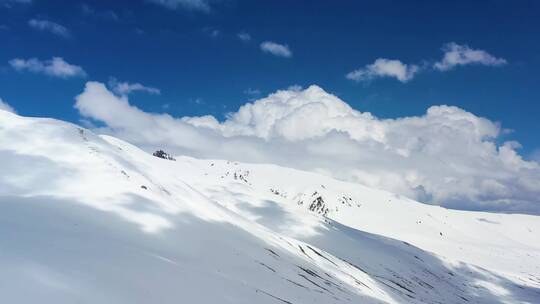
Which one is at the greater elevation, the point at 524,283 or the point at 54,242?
the point at 524,283

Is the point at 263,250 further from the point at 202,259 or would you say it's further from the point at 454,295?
the point at 454,295

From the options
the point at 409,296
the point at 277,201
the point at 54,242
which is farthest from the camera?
the point at 277,201

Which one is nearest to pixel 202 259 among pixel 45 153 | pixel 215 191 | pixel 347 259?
pixel 45 153

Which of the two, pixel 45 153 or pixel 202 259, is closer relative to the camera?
pixel 202 259

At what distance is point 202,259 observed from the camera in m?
39.1

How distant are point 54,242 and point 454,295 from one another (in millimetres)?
79649

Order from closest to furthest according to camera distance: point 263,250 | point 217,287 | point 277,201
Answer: point 217,287
point 263,250
point 277,201

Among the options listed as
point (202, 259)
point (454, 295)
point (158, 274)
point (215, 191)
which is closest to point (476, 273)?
point (454, 295)

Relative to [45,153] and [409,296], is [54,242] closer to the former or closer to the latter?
[45,153]

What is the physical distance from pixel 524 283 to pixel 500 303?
110 feet

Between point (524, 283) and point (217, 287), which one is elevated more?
point (524, 283)

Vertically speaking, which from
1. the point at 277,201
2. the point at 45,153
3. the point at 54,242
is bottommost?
the point at 54,242

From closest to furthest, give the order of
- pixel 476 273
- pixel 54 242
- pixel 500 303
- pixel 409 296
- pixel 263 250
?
1. pixel 54 242
2. pixel 263 250
3. pixel 409 296
4. pixel 500 303
5. pixel 476 273

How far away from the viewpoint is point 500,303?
92812 millimetres
